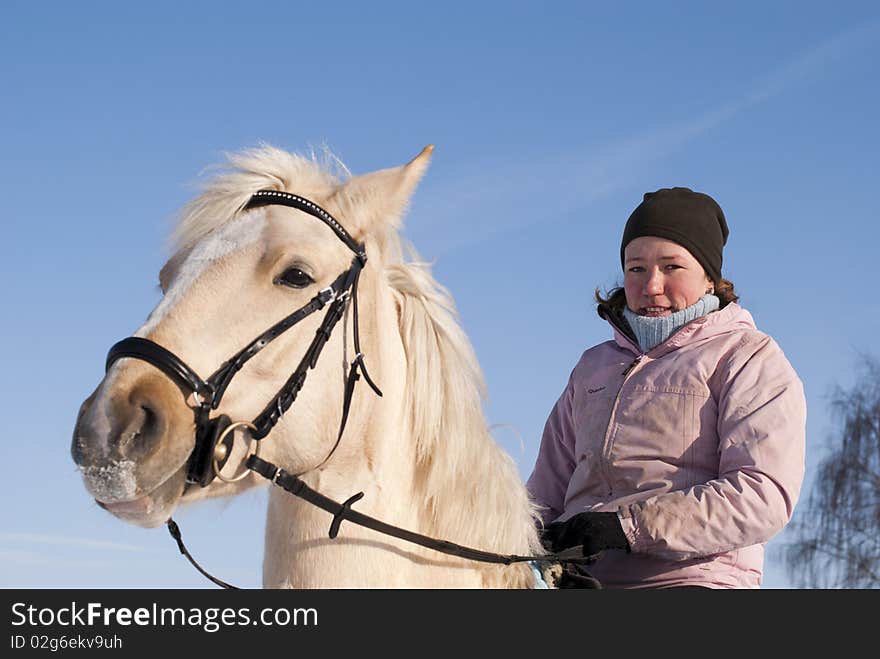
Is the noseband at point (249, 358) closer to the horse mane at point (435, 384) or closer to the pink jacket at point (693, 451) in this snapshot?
the horse mane at point (435, 384)

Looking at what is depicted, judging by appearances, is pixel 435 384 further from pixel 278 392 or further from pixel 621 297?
pixel 621 297

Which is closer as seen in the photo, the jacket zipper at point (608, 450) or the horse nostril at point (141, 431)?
the horse nostril at point (141, 431)

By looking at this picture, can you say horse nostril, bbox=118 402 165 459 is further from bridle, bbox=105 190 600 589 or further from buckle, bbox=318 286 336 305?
buckle, bbox=318 286 336 305

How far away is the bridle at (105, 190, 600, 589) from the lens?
9.00 ft

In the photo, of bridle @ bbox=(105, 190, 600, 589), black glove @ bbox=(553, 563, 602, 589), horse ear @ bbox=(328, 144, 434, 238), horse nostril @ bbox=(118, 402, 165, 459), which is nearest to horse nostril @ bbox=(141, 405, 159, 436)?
horse nostril @ bbox=(118, 402, 165, 459)

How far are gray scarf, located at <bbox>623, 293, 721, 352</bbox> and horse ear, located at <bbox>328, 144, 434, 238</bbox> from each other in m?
1.23

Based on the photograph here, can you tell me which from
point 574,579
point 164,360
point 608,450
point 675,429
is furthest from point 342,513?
point 675,429

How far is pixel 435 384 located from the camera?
10.4 feet

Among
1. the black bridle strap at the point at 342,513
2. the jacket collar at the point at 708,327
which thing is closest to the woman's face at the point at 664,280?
the jacket collar at the point at 708,327

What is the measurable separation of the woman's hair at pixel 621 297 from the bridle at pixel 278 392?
1.38 m

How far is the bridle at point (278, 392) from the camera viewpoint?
2.74 m

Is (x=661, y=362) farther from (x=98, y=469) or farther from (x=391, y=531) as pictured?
(x=98, y=469)

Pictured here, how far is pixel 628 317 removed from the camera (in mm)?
3998
